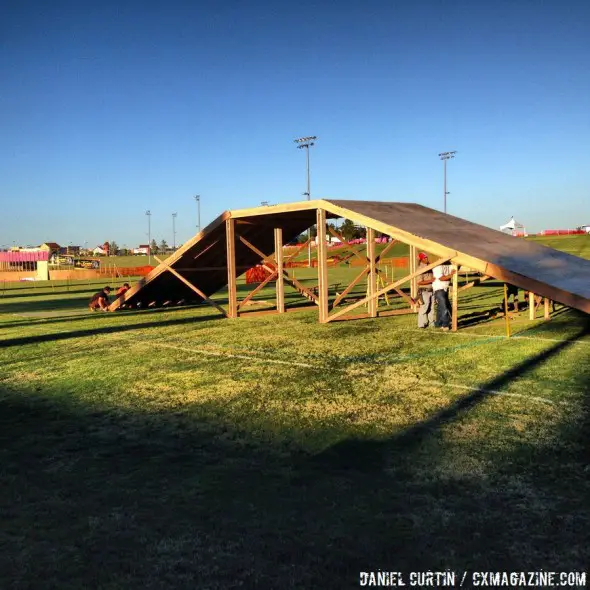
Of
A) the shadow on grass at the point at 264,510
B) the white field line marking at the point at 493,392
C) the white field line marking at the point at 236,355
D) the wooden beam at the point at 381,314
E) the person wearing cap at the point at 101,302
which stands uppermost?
the person wearing cap at the point at 101,302

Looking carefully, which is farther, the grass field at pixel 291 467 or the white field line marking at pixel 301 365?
the white field line marking at pixel 301 365

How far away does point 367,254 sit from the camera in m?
16.9

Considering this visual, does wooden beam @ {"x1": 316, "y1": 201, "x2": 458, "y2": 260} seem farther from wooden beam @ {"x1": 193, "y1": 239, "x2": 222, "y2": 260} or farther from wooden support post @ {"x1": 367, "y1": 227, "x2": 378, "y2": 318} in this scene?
wooden beam @ {"x1": 193, "y1": 239, "x2": 222, "y2": 260}

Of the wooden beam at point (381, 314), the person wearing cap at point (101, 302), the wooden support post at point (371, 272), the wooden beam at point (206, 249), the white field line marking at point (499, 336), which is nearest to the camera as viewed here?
the white field line marking at point (499, 336)

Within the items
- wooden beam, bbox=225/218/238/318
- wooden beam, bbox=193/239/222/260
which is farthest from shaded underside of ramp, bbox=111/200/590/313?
wooden beam, bbox=225/218/238/318

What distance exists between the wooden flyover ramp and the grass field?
147 cm

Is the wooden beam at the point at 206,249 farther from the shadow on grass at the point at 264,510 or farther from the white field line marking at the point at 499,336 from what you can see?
the shadow on grass at the point at 264,510

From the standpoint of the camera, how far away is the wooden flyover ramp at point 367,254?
10.3m

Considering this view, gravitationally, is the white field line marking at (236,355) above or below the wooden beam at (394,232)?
below

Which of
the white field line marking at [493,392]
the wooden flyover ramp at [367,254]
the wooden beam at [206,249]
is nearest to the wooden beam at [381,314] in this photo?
the wooden flyover ramp at [367,254]

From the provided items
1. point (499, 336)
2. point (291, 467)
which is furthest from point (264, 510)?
point (499, 336)

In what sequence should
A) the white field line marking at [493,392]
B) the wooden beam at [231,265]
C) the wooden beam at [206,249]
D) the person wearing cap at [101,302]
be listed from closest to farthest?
the white field line marking at [493,392]
the wooden beam at [231,265]
the wooden beam at [206,249]
the person wearing cap at [101,302]

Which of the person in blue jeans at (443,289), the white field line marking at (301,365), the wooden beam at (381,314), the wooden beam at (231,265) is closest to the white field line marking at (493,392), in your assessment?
the white field line marking at (301,365)

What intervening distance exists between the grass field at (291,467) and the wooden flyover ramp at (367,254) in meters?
1.47
